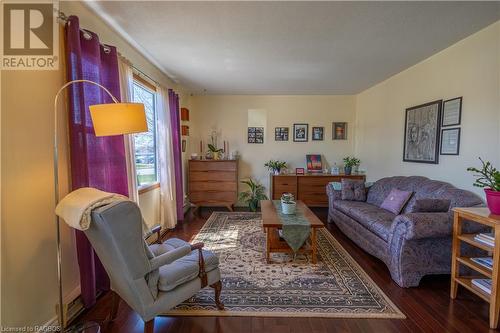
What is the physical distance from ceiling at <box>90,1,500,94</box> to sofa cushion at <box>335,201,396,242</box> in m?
2.12

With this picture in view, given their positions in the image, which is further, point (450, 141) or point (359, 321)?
point (450, 141)

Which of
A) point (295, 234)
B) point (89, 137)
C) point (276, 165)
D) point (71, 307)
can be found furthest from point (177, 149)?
point (71, 307)

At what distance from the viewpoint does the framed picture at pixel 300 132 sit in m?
5.59

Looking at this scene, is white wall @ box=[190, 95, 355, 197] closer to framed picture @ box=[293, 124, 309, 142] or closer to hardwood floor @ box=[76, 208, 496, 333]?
framed picture @ box=[293, 124, 309, 142]

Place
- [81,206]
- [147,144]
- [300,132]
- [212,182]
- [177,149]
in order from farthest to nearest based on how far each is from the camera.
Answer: [300,132] → [212,182] → [177,149] → [147,144] → [81,206]

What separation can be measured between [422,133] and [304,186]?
236cm

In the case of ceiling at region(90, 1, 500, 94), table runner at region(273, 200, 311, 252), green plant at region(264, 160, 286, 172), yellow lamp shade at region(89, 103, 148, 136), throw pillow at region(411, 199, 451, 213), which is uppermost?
ceiling at region(90, 1, 500, 94)

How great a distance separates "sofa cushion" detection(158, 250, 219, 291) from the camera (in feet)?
5.48

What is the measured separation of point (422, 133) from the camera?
342cm

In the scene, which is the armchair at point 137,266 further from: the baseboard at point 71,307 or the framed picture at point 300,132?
the framed picture at point 300,132

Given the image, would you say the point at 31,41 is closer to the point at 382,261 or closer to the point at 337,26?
the point at 337,26

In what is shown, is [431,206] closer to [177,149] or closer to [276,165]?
[276,165]

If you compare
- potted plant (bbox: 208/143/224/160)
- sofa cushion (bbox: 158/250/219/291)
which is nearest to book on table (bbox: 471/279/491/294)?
sofa cushion (bbox: 158/250/219/291)

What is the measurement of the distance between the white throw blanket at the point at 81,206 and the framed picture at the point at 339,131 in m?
5.06
